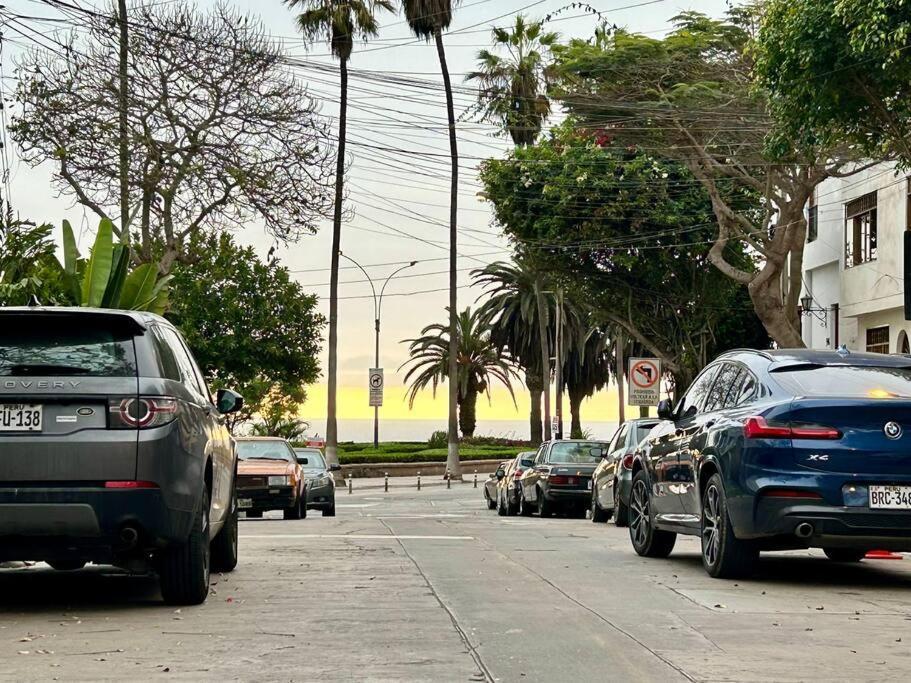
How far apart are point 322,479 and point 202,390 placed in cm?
1881

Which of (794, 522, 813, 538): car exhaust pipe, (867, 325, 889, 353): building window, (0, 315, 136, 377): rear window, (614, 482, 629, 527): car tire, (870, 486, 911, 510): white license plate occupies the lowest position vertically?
(614, 482, 629, 527): car tire

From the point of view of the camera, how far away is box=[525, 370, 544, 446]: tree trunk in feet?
225

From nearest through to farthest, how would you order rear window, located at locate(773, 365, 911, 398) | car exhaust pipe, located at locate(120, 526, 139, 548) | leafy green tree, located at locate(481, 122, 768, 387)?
car exhaust pipe, located at locate(120, 526, 139, 548)
rear window, located at locate(773, 365, 911, 398)
leafy green tree, located at locate(481, 122, 768, 387)

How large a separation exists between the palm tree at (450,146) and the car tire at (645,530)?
1347 inches

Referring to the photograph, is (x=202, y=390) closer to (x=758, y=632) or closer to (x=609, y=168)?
(x=758, y=632)

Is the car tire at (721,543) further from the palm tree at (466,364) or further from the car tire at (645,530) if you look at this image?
the palm tree at (466,364)

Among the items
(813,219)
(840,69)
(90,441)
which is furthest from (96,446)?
(813,219)

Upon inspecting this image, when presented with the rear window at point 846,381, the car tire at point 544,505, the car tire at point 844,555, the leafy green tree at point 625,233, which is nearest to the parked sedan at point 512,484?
the car tire at point 544,505

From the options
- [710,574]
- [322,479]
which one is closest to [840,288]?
[322,479]

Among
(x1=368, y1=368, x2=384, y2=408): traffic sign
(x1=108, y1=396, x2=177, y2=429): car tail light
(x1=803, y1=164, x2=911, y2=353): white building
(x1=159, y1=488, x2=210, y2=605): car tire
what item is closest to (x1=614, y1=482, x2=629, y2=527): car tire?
(x1=159, y1=488, x2=210, y2=605): car tire

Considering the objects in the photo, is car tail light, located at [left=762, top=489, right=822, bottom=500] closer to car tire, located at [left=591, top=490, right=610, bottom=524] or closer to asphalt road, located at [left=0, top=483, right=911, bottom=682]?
asphalt road, located at [left=0, top=483, right=911, bottom=682]

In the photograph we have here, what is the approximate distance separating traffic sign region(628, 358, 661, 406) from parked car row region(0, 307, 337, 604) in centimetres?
2419

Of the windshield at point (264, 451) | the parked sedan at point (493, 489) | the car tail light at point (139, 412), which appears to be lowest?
the parked sedan at point (493, 489)

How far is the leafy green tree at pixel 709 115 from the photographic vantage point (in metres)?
30.8
